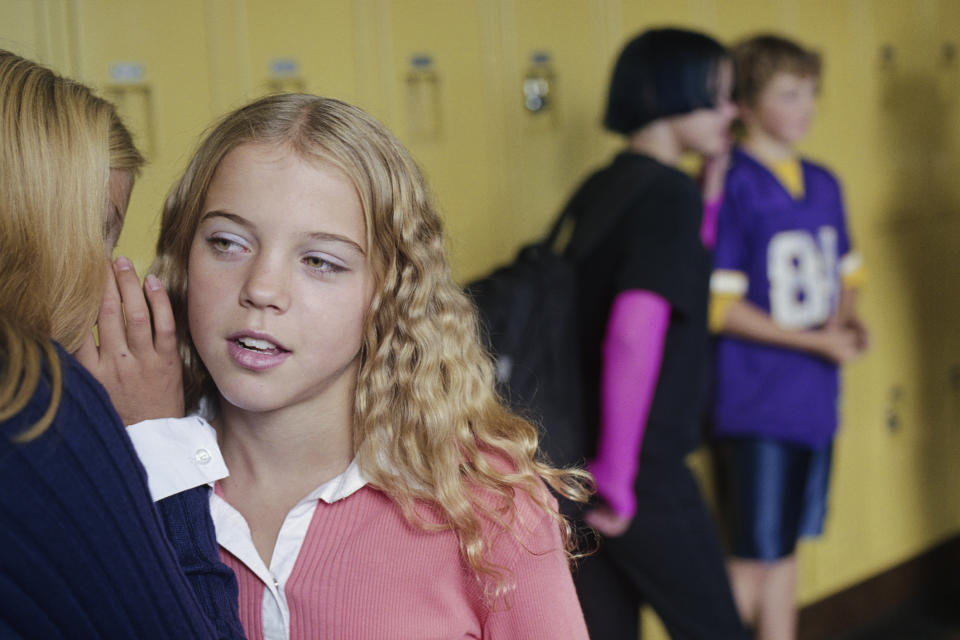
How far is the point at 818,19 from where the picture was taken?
3.30 m

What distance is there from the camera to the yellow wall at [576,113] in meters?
1.93

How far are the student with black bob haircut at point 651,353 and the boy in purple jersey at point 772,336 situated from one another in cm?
52

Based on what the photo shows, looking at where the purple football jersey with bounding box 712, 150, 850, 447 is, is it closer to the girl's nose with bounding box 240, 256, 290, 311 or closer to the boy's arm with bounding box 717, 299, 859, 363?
the boy's arm with bounding box 717, 299, 859, 363

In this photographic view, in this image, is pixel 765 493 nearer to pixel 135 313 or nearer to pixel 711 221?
pixel 711 221

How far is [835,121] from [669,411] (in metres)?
1.87

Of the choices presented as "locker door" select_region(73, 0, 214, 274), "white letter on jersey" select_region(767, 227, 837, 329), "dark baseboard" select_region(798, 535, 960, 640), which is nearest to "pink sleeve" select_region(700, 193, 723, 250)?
"white letter on jersey" select_region(767, 227, 837, 329)

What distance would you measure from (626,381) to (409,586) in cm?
98

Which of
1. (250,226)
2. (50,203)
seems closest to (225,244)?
(250,226)

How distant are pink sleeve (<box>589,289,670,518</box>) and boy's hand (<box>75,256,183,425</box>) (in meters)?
1.07

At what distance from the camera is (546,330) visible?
179 centimetres

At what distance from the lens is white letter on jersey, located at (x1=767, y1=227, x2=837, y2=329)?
98.0 inches

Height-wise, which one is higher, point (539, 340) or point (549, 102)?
point (549, 102)

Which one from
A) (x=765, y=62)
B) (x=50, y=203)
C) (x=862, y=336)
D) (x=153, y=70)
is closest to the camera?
(x=50, y=203)

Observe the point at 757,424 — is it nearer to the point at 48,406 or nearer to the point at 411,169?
the point at 411,169
